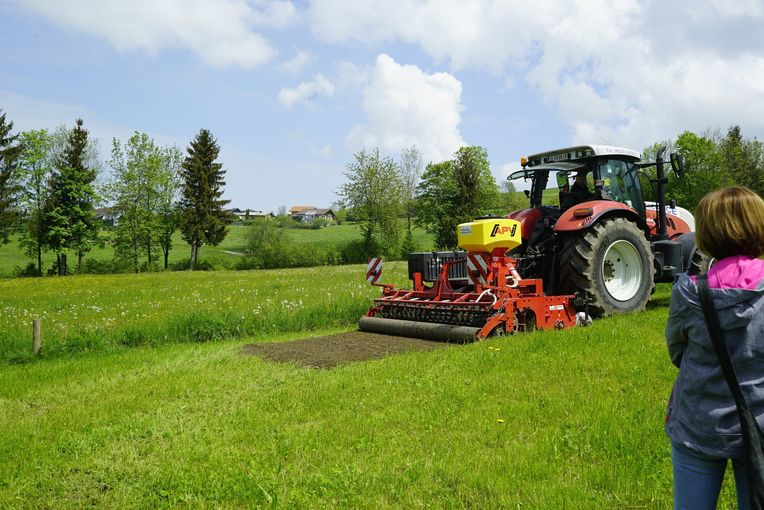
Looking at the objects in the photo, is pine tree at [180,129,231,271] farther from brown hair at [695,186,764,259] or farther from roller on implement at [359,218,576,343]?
brown hair at [695,186,764,259]

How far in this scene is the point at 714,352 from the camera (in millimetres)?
2227

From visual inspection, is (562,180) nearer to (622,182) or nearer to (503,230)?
(622,182)

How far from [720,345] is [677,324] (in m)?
0.21

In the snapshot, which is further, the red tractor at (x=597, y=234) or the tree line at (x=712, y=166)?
the tree line at (x=712, y=166)

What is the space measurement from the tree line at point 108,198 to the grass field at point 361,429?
133 feet

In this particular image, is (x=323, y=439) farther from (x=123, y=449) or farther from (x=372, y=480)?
(x=123, y=449)

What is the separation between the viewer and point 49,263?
54.5 metres

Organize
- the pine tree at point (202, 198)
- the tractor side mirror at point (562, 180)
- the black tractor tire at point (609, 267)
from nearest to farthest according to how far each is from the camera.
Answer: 1. the black tractor tire at point (609, 267)
2. the tractor side mirror at point (562, 180)
3. the pine tree at point (202, 198)

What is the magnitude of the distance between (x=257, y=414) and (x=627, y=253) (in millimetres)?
6728

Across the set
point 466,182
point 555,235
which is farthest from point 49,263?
point 555,235

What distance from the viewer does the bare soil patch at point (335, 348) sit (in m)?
7.59

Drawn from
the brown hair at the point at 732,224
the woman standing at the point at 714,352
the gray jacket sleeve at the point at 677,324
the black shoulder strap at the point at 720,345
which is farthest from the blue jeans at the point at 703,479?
the brown hair at the point at 732,224

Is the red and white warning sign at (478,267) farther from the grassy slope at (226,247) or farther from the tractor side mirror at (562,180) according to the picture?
the grassy slope at (226,247)

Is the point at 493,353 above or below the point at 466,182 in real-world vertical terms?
below
